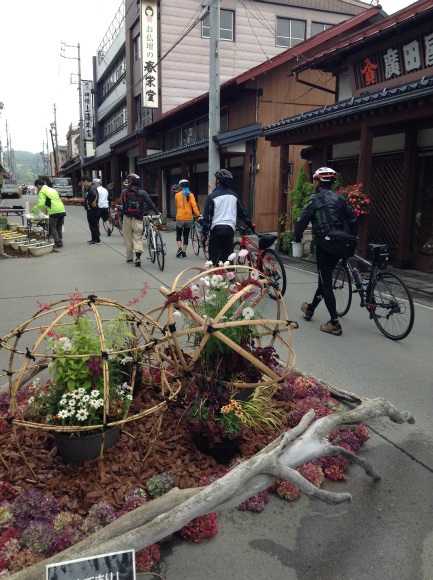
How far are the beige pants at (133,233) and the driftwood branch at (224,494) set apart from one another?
8.72m

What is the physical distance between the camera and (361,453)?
3518 millimetres

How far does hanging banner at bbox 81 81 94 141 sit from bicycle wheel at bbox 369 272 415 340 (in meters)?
45.5

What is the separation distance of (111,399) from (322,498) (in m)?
1.37

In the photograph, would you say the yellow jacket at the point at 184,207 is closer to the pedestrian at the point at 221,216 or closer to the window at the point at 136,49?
the pedestrian at the point at 221,216

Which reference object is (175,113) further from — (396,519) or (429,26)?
(396,519)

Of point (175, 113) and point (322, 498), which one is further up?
Result: point (175, 113)

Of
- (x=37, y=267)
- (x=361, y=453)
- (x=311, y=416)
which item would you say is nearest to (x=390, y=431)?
(x=361, y=453)

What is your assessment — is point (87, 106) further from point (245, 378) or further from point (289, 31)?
point (245, 378)

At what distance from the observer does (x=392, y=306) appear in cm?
621

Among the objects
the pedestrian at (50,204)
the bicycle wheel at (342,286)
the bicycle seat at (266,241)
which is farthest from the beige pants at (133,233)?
the bicycle wheel at (342,286)

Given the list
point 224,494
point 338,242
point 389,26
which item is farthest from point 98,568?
point 389,26

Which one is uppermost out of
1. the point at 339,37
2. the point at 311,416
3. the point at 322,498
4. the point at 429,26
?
the point at 339,37

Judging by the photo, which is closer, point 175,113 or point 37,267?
point 37,267

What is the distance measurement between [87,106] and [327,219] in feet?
151
